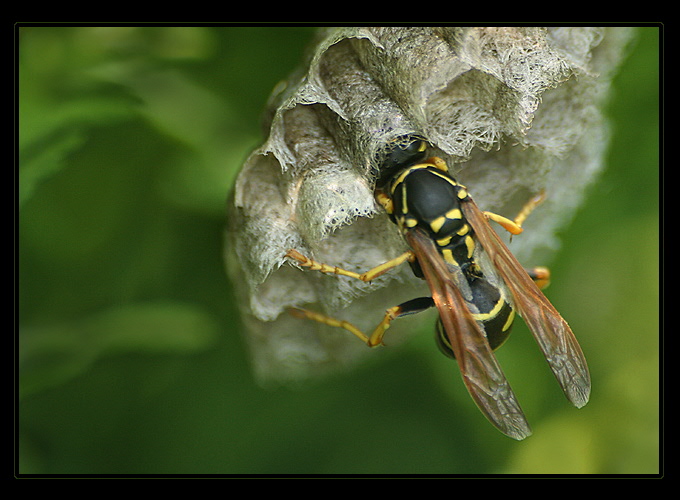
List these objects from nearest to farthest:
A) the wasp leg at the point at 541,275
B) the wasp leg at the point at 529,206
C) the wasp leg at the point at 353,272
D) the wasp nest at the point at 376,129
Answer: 1. the wasp nest at the point at 376,129
2. the wasp leg at the point at 353,272
3. the wasp leg at the point at 529,206
4. the wasp leg at the point at 541,275

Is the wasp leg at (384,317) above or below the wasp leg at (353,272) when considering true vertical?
below

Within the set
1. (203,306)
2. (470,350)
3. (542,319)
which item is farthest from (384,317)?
(203,306)

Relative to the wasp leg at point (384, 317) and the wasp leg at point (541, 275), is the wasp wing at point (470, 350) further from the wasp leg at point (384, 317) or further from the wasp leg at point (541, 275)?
the wasp leg at point (541, 275)

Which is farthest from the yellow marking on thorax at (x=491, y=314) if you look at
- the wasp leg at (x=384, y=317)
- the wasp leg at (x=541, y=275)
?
the wasp leg at (x=541, y=275)

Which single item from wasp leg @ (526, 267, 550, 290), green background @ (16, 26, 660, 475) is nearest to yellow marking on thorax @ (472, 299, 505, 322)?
wasp leg @ (526, 267, 550, 290)

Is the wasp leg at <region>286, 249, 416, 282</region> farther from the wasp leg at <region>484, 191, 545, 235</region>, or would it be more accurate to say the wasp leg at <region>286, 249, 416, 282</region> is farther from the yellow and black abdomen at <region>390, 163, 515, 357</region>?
the wasp leg at <region>484, 191, 545, 235</region>

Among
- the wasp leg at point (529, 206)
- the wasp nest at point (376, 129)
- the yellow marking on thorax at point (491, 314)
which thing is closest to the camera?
the wasp nest at point (376, 129)

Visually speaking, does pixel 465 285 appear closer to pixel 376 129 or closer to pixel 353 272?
pixel 353 272
